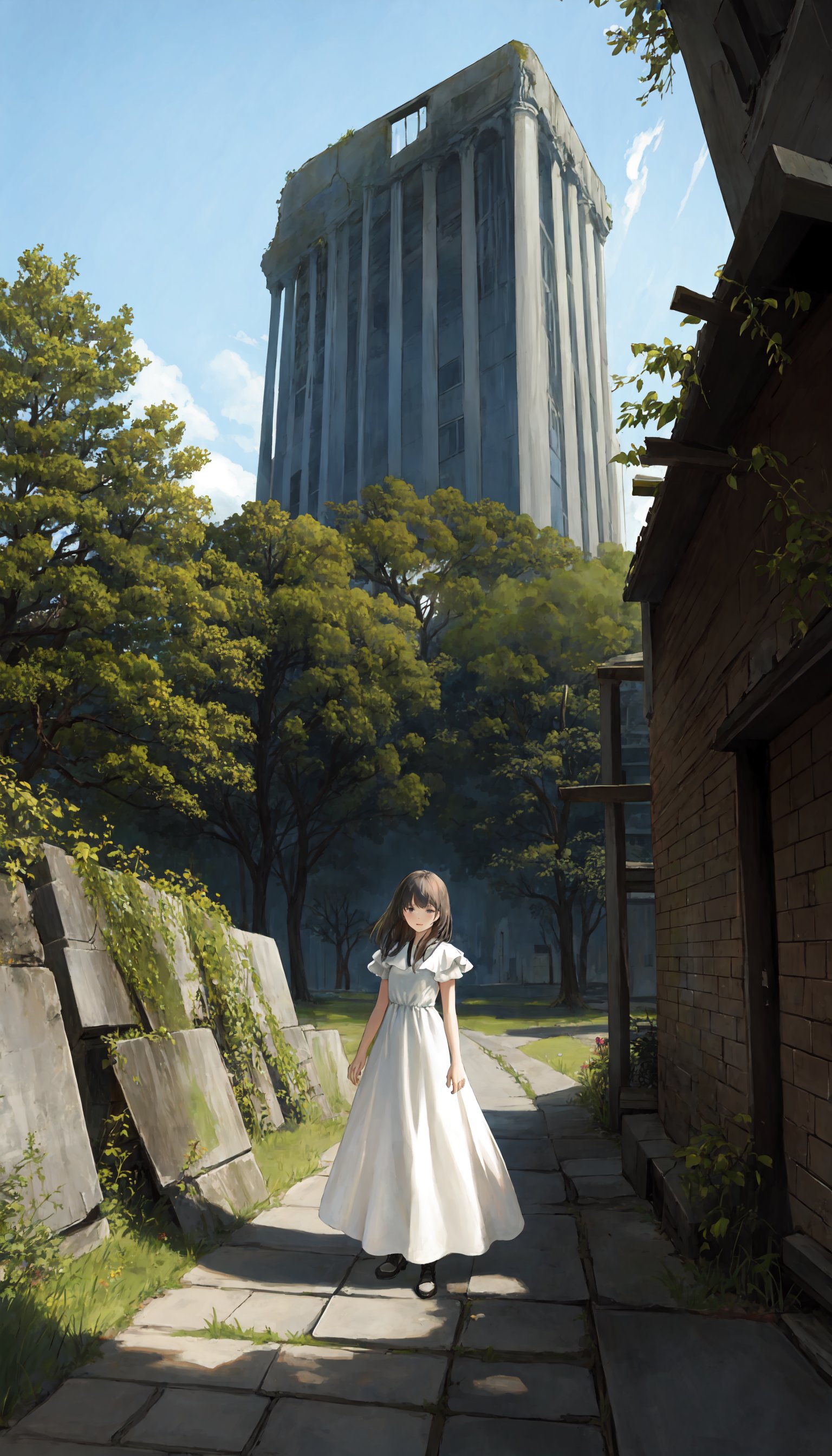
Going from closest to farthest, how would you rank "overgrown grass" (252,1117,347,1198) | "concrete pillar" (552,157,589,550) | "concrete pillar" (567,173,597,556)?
1. "overgrown grass" (252,1117,347,1198)
2. "concrete pillar" (552,157,589,550)
3. "concrete pillar" (567,173,597,556)

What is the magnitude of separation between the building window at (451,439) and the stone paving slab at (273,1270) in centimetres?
4275

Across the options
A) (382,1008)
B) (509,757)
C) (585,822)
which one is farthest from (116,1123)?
(585,822)

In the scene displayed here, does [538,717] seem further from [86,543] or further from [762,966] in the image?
[762,966]

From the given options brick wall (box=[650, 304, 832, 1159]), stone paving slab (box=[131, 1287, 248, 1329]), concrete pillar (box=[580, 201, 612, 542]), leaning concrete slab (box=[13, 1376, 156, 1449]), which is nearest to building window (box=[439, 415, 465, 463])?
concrete pillar (box=[580, 201, 612, 542])

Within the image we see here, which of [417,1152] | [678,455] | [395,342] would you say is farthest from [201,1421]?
[395,342]

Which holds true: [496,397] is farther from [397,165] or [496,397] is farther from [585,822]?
[585,822]

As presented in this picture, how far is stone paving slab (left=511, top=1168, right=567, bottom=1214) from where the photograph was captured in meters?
5.48

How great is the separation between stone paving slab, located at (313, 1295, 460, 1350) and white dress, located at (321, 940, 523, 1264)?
0.18m

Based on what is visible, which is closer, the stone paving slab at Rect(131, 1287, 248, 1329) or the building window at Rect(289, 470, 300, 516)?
the stone paving slab at Rect(131, 1287, 248, 1329)

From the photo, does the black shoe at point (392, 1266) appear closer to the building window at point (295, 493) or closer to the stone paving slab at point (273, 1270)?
the stone paving slab at point (273, 1270)

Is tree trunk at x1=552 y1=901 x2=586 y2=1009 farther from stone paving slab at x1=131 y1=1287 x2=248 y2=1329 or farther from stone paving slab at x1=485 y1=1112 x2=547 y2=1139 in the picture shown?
stone paving slab at x1=131 y1=1287 x2=248 y2=1329

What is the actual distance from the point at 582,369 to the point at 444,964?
2031 inches

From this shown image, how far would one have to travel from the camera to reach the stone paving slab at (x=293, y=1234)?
4637 millimetres

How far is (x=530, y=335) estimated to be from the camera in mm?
43781
